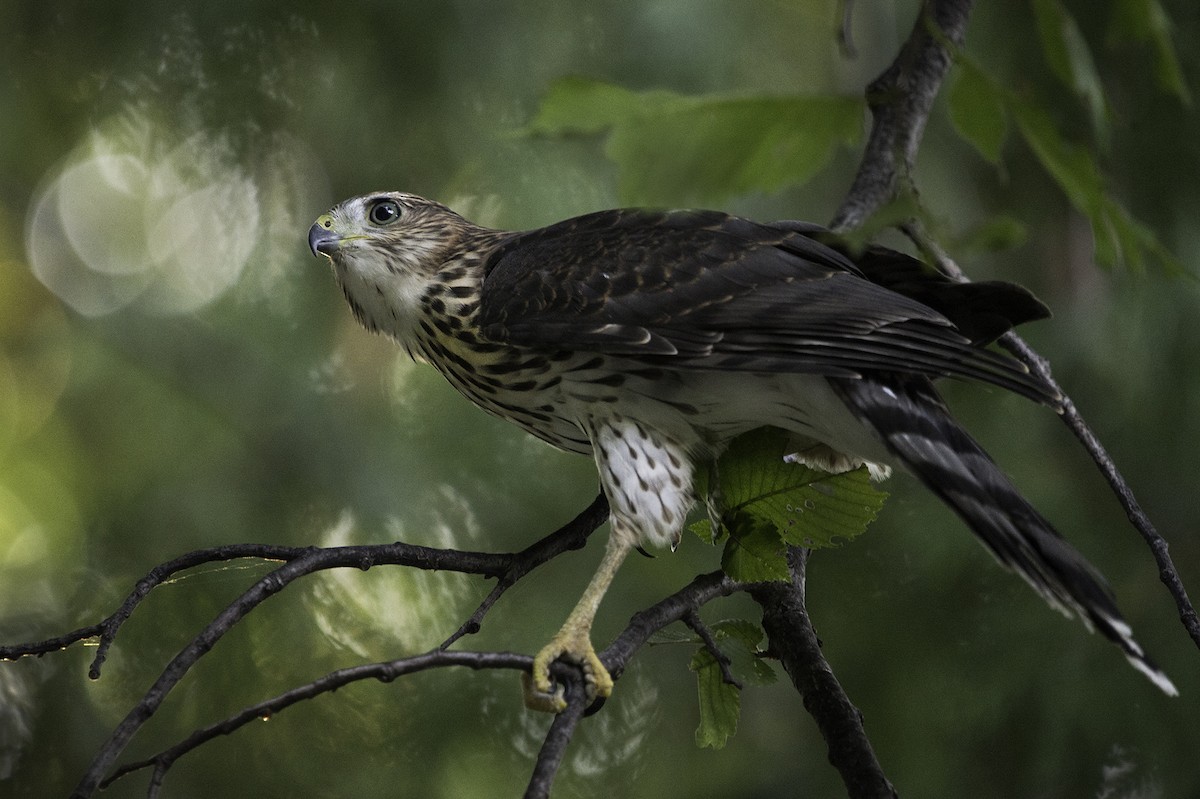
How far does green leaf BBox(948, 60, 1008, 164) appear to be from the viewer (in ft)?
3.54

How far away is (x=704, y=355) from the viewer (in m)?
2.21

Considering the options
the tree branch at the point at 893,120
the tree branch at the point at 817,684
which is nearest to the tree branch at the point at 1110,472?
the tree branch at the point at 893,120

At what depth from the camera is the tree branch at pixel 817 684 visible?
71.7 inches

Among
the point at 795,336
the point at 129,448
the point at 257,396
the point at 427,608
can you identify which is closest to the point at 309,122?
the point at 257,396

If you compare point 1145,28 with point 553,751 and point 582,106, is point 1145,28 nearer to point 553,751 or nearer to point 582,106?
point 582,106

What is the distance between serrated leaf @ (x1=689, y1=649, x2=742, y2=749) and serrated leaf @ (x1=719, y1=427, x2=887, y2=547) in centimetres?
27

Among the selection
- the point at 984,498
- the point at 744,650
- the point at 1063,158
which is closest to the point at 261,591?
the point at 744,650

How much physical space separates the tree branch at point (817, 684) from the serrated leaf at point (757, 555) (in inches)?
5.3

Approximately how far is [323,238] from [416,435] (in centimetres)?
100

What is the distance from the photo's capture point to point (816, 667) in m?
2.06

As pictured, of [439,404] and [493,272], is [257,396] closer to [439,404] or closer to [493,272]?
[439,404]

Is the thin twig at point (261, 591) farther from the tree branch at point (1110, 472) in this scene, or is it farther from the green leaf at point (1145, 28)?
the green leaf at point (1145, 28)

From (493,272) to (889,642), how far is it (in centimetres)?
173

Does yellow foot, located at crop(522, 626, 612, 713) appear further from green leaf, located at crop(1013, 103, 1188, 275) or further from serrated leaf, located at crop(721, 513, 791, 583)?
green leaf, located at crop(1013, 103, 1188, 275)
